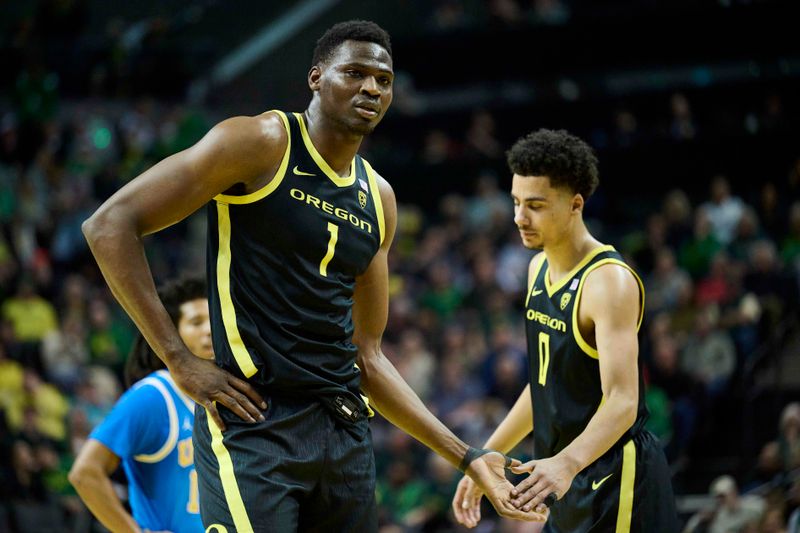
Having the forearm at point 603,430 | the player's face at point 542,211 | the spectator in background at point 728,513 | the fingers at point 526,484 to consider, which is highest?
the player's face at point 542,211

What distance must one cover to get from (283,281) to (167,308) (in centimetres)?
179

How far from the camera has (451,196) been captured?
15695 mm

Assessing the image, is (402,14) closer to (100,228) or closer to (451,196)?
(451,196)

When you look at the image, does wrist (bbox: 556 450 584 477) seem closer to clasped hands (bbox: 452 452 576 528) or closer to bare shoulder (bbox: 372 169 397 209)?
clasped hands (bbox: 452 452 576 528)

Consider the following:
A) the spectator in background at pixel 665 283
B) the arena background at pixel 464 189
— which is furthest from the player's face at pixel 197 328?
the spectator in background at pixel 665 283

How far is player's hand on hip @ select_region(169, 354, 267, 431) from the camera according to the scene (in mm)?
3631

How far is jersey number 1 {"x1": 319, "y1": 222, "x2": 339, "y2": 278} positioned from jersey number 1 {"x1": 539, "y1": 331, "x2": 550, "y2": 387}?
4.56 ft

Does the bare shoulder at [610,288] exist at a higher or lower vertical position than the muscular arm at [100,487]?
higher

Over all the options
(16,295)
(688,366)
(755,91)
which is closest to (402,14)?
(755,91)

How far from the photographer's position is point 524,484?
4117mm

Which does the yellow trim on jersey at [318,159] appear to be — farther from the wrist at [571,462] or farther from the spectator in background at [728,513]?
the spectator in background at [728,513]

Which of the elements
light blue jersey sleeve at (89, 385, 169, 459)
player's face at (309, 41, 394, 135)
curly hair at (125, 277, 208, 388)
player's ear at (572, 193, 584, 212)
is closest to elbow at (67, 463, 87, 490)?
light blue jersey sleeve at (89, 385, 169, 459)

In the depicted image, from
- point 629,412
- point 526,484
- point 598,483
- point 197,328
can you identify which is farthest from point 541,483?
point 197,328

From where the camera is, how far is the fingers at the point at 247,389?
12.1 ft
